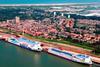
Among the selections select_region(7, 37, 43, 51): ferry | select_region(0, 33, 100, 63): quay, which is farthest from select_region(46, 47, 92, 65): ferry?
select_region(7, 37, 43, 51): ferry

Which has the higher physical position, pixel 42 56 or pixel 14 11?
pixel 14 11

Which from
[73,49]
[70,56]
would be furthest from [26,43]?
[70,56]

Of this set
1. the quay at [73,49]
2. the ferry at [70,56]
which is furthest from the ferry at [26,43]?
the ferry at [70,56]

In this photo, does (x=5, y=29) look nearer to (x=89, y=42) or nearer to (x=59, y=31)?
(x=59, y=31)

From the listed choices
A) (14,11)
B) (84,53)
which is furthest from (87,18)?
(84,53)

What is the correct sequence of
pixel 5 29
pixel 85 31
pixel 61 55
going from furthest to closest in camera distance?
pixel 5 29 < pixel 85 31 < pixel 61 55

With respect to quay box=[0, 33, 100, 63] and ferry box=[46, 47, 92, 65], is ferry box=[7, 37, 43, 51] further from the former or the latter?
ferry box=[46, 47, 92, 65]
